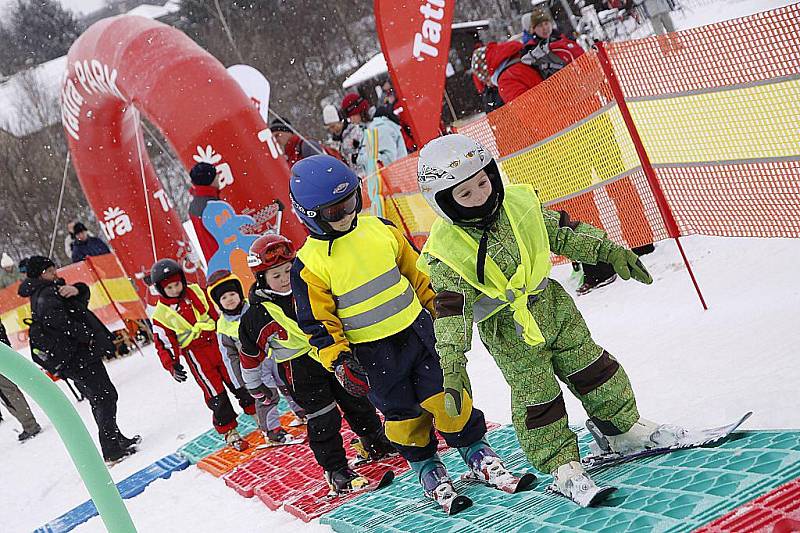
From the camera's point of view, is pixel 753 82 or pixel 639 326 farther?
pixel 639 326

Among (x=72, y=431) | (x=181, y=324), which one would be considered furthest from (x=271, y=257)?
(x=72, y=431)

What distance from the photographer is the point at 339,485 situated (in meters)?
5.46

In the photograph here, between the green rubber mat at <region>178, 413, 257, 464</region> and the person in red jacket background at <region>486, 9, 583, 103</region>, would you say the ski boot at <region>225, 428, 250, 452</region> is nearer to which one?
the green rubber mat at <region>178, 413, 257, 464</region>

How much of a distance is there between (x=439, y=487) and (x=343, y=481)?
129cm

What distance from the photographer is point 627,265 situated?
3.60m

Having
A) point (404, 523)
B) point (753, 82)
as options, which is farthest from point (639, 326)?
point (404, 523)

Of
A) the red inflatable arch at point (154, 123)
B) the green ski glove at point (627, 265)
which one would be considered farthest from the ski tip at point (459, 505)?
the red inflatable arch at point (154, 123)

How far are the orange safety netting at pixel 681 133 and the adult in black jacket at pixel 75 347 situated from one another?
16.9 ft

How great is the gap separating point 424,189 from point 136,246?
403 inches

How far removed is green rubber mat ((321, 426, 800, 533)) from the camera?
2.88 m

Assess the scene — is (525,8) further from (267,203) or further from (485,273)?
(485,273)

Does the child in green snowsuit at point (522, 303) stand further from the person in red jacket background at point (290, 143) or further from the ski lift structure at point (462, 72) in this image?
the ski lift structure at point (462, 72)

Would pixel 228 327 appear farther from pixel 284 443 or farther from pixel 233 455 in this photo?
pixel 233 455

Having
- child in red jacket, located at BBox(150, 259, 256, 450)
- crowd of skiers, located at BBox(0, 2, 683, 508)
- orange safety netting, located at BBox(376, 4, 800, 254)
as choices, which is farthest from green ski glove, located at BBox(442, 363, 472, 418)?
child in red jacket, located at BBox(150, 259, 256, 450)
